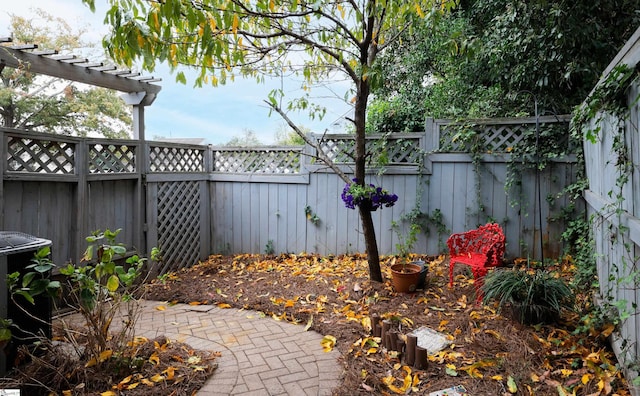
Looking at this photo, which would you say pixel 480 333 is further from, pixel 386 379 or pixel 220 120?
pixel 220 120

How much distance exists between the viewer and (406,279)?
3625mm

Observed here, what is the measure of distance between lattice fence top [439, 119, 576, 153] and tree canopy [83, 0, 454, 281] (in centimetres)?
123

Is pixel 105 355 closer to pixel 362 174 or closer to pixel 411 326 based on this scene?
pixel 411 326

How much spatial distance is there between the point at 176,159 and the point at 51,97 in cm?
699

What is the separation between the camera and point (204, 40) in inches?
82.7

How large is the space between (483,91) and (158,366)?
4.98 meters

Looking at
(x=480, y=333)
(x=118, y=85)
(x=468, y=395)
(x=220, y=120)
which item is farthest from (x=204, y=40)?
(x=220, y=120)

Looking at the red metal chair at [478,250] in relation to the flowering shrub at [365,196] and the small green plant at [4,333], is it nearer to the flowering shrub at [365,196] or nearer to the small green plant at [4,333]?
the flowering shrub at [365,196]

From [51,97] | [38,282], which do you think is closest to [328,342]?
[38,282]

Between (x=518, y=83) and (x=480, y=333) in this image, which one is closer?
(x=480, y=333)

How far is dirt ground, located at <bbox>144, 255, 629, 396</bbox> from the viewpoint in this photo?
2158 mm

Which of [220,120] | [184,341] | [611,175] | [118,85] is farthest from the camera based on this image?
[220,120]

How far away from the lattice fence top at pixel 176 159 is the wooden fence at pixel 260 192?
17 millimetres

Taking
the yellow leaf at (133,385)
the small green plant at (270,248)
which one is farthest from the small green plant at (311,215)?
the yellow leaf at (133,385)
